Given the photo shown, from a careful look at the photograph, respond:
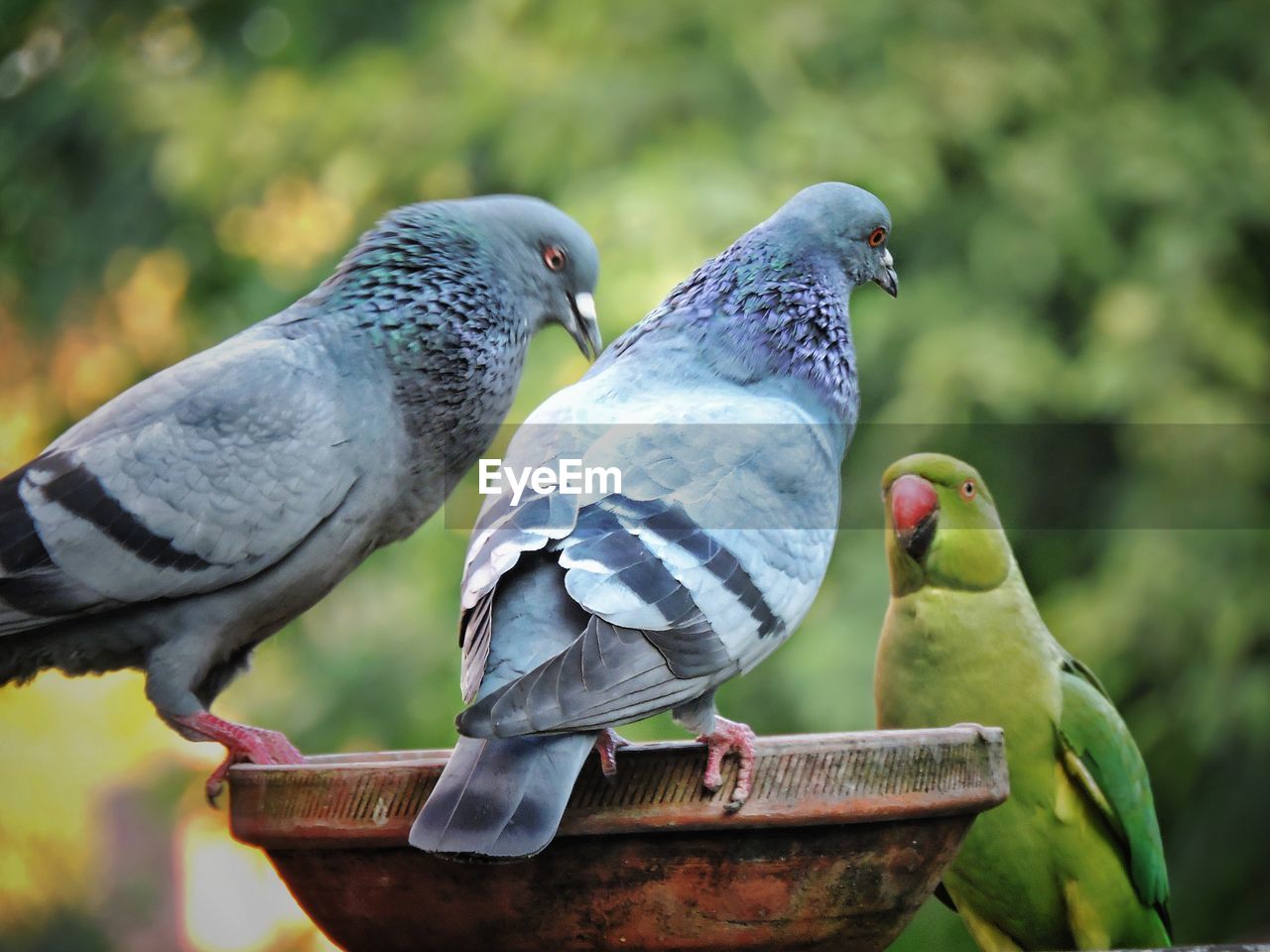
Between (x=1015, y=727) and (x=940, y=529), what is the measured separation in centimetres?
27

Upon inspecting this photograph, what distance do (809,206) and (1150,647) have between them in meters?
2.66

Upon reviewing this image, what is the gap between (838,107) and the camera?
3930 mm

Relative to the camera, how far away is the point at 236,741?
5.58ft

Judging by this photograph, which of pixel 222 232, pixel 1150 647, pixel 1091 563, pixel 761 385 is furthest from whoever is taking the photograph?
pixel 222 232

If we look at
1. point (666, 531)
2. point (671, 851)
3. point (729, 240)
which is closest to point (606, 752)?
point (671, 851)

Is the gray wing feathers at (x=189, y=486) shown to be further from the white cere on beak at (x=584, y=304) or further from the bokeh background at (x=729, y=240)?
the bokeh background at (x=729, y=240)

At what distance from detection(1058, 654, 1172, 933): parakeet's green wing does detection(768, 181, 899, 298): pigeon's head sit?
595mm

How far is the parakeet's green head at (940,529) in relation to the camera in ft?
5.88

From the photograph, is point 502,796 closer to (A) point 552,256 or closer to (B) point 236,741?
(B) point 236,741

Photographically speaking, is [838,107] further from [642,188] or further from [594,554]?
[594,554]

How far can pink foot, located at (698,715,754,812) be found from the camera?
3.99 feet

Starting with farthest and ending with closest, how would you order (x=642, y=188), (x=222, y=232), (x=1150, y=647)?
1. (x=222, y=232)
2. (x=1150, y=647)
3. (x=642, y=188)

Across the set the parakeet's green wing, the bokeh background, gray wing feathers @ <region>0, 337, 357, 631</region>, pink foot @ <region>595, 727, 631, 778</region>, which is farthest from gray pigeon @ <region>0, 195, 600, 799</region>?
the bokeh background

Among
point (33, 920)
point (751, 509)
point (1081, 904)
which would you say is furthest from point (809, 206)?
point (33, 920)
